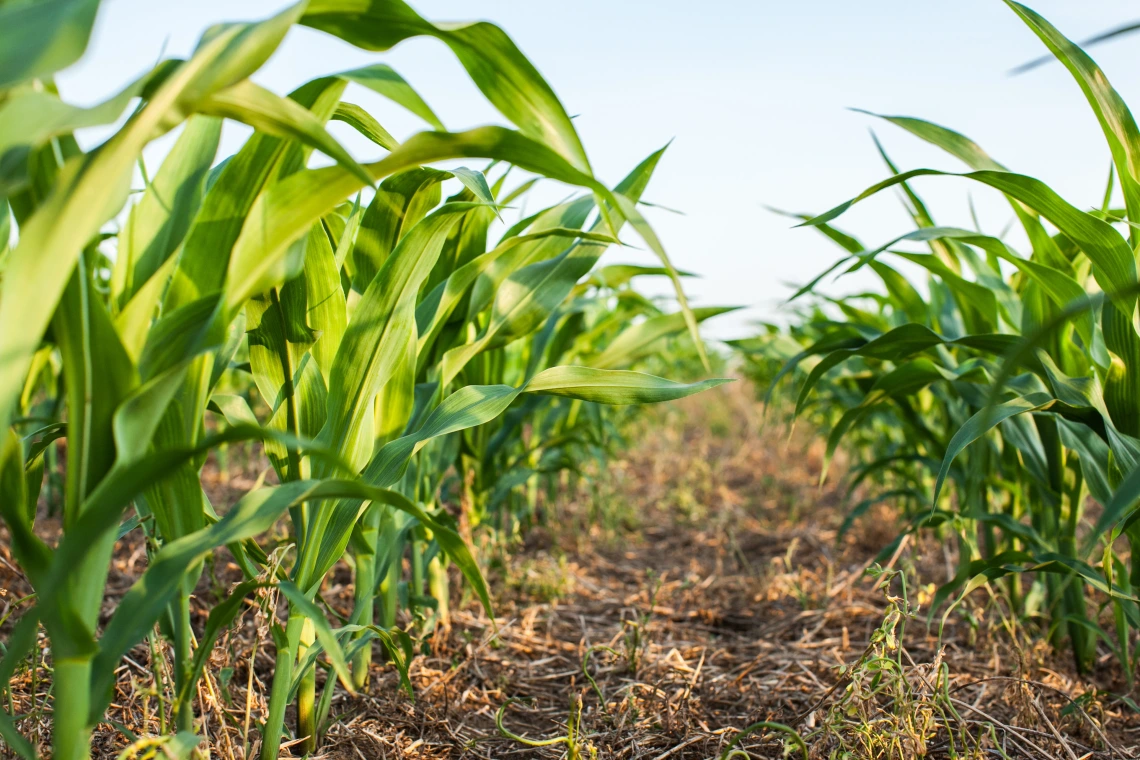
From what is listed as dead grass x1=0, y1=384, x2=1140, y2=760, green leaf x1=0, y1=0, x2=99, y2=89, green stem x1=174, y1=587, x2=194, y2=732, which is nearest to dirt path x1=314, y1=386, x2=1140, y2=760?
dead grass x1=0, y1=384, x2=1140, y2=760

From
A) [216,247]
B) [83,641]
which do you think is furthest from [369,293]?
[83,641]

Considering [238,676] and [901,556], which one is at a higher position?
[238,676]

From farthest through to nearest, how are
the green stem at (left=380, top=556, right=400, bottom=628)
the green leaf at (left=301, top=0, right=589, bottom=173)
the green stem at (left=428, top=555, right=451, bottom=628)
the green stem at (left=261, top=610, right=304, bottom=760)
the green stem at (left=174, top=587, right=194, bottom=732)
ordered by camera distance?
1. the green stem at (left=428, top=555, right=451, bottom=628)
2. the green stem at (left=380, top=556, right=400, bottom=628)
3. the green stem at (left=261, top=610, right=304, bottom=760)
4. the green stem at (left=174, top=587, right=194, bottom=732)
5. the green leaf at (left=301, top=0, right=589, bottom=173)

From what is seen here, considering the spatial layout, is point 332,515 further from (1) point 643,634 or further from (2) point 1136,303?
(2) point 1136,303

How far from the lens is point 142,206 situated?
2.37 feet

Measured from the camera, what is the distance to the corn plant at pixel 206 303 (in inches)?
21.9

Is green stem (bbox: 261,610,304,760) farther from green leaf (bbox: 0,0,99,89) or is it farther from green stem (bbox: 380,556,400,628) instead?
green leaf (bbox: 0,0,99,89)

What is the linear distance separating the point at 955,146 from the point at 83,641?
119cm

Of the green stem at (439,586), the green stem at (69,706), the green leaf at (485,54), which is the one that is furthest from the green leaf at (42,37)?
the green stem at (439,586)

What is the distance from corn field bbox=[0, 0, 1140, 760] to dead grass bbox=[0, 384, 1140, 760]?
30 mm

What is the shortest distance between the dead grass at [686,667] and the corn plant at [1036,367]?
16 cm

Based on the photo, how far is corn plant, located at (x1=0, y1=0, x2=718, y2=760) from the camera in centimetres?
56

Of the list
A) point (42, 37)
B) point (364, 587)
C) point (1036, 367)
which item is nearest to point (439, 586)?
point (364, 587)

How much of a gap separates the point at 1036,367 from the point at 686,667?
31.7 inches
